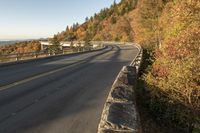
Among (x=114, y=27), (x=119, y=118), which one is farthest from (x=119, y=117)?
(x=114, y=27)

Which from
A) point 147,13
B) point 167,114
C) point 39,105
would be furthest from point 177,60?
point 147,13

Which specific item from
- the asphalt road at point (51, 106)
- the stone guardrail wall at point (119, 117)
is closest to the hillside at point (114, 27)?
the asphalt road at point (51, 106)

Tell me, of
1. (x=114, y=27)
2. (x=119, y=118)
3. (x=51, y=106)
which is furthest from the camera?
(x=114, y=27)

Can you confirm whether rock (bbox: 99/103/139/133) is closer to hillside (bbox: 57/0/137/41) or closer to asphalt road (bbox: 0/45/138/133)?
asphalt road (bbox: 0/45/138/133)

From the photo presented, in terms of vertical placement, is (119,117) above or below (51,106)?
above

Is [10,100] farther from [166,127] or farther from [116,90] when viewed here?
[166,127]

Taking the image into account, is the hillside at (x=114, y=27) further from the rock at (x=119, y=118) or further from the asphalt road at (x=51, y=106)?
the rock at (x=119, y=118)

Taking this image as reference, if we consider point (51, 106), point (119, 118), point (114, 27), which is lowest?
point (51, 106)

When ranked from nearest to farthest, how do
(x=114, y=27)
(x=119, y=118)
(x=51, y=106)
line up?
1. (x=119, y=118)
2. (x=51, y=106)
3. (x=114, y=27)

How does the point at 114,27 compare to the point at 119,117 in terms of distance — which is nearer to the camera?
the point at 119,117

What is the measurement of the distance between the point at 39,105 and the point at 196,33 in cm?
762

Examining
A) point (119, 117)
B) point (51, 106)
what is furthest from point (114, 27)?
point (119, 117)

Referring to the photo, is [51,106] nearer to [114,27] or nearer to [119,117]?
[119,117]

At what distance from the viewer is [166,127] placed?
13031mm
